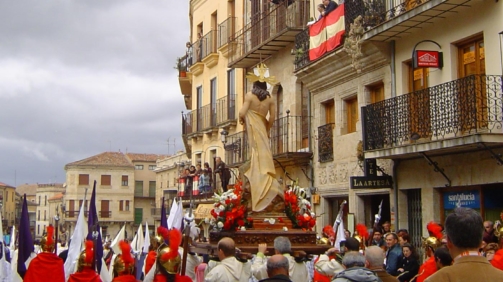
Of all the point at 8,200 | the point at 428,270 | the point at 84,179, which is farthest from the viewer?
the point at 8,200

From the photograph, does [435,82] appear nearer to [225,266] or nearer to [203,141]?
[225,266]

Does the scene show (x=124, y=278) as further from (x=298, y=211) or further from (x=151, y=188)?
(x=151, y=188)

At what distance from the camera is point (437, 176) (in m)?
16.0

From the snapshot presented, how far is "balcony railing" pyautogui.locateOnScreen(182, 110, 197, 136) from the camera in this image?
33531 mm

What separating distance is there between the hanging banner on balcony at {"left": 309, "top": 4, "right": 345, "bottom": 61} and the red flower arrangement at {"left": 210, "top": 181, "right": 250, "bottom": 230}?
9222 mm

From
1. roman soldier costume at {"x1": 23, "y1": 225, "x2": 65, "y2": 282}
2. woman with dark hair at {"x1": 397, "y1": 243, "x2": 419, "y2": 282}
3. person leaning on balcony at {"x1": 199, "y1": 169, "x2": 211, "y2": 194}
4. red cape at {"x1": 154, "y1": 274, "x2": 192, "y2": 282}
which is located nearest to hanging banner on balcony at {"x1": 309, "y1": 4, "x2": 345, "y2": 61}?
woman with dark hair at {"x1": 397, "y1": 243, "x2": 419, "y2": 282}

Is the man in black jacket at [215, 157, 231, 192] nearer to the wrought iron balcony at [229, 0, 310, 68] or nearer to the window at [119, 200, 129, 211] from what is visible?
the wrought iron balcony at [229, 0, 310, 68]

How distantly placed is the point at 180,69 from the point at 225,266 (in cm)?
2932

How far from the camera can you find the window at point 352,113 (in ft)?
65.1

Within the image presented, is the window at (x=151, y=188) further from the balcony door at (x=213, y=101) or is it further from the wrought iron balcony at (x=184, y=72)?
the balcony door at (x=213, y=101)

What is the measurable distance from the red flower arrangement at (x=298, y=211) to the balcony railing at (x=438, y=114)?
4300 mm

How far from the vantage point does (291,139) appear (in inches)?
911

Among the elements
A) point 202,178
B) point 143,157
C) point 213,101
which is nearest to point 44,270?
point 202,178

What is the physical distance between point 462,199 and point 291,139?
8331 millimetres
